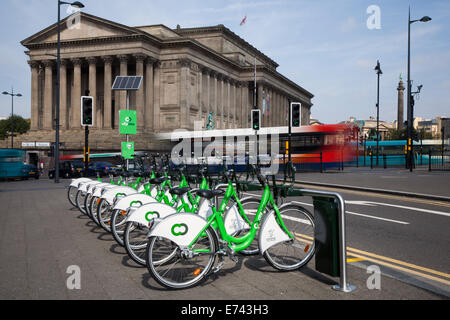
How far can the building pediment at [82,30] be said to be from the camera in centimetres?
5725

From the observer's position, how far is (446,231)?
8547 millimetres

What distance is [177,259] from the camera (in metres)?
5.44

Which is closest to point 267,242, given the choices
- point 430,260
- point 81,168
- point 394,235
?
point 430,260

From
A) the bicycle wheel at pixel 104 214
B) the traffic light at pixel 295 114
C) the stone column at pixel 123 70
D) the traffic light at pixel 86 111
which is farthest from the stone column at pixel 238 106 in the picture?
the bicycle wheel at pixel 104 214

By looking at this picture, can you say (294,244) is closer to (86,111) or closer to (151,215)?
(151,215)

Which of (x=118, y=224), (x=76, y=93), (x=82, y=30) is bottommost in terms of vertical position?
(x=118, y=224)

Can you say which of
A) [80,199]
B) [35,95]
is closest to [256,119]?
[80,199]

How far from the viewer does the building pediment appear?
2254 inches

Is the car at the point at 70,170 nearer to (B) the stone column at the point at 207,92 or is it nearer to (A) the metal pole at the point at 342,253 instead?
(B) the stone column at the point at 207,92

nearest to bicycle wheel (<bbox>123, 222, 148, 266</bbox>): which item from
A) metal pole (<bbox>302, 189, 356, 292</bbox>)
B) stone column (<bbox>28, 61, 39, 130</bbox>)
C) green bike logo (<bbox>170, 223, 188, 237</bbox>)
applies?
green bike logo (<bbox>170, 223, 188, 237</bbox>)

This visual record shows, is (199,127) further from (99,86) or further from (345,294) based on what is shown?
(345,294)

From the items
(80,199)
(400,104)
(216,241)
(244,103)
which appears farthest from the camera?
(400,104)

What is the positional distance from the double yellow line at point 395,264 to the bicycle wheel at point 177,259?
1330 mm

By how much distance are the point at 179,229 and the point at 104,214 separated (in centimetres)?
415
